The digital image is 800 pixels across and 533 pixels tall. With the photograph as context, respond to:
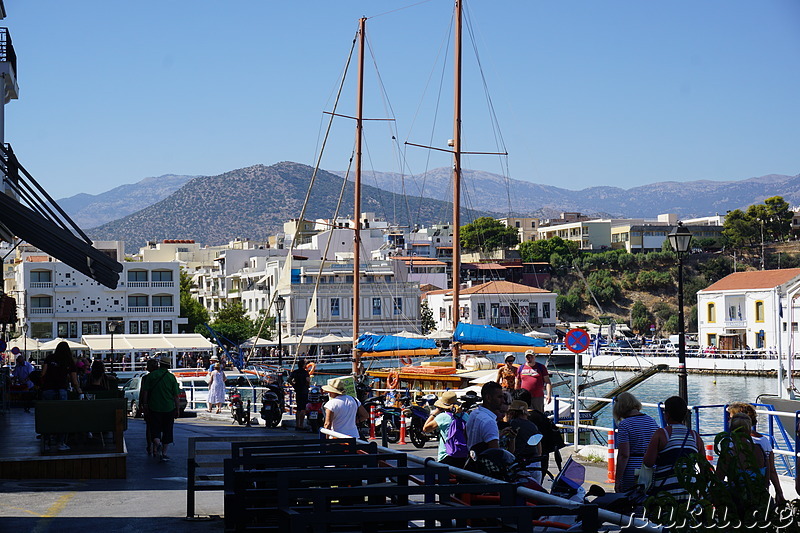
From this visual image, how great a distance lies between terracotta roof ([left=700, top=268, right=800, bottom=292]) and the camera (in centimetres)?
8231

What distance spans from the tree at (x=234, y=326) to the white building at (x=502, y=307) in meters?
20.3

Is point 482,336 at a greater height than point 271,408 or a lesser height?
greater

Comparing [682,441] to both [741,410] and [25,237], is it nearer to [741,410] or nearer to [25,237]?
[741,410]

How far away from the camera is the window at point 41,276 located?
8869 centimetres

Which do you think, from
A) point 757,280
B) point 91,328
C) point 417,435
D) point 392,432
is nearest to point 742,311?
point 757,280

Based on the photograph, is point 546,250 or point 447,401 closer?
point 447,401

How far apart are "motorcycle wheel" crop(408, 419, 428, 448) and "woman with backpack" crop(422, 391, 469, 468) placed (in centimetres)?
936

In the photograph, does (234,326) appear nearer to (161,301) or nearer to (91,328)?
(161,301)

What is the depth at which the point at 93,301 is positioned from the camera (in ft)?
295

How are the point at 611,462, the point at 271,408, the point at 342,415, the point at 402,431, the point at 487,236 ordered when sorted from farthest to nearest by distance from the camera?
the point at 487,236
the point at 271,408
the point at 402,431
the point at 611,462
the point at 342,415

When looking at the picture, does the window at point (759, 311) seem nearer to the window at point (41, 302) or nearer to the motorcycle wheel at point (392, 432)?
the window at point (41, 302)

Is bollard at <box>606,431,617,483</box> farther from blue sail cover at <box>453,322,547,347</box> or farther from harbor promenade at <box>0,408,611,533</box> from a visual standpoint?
blue sail cover at <box>453,322,547,347</box>

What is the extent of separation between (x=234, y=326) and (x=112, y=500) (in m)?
88.6

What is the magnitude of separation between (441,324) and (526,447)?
334ft
